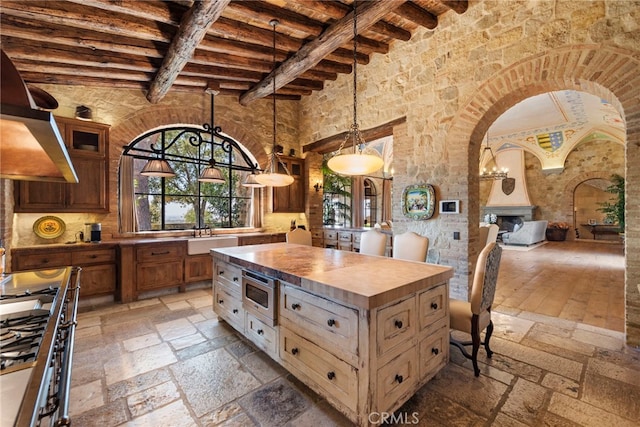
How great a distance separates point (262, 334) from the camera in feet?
7.36

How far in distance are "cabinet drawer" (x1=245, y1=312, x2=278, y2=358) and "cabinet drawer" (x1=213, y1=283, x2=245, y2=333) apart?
0.48ft

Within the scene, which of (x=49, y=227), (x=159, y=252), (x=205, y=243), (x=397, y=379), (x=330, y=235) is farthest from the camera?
(x=330, y=235)

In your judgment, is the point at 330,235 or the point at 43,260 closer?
the point at 43,260

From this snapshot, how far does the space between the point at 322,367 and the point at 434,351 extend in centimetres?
82

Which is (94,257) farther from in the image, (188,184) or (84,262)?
(188,184)

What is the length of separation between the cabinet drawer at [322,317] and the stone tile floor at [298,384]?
0.50 m

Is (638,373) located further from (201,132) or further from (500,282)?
(201,132)

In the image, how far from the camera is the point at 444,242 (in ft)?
11.6

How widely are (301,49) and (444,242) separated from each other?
325cm

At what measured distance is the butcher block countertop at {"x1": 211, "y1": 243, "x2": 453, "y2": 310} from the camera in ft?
4.97

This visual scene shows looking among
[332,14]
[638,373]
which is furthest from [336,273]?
[332,14]

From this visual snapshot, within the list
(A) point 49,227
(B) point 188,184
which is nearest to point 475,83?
(B) point 188,184

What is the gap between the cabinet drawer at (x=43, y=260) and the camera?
3123mm

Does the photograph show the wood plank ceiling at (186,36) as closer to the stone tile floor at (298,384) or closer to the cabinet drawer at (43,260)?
the cabinet drawer at (43,260)
